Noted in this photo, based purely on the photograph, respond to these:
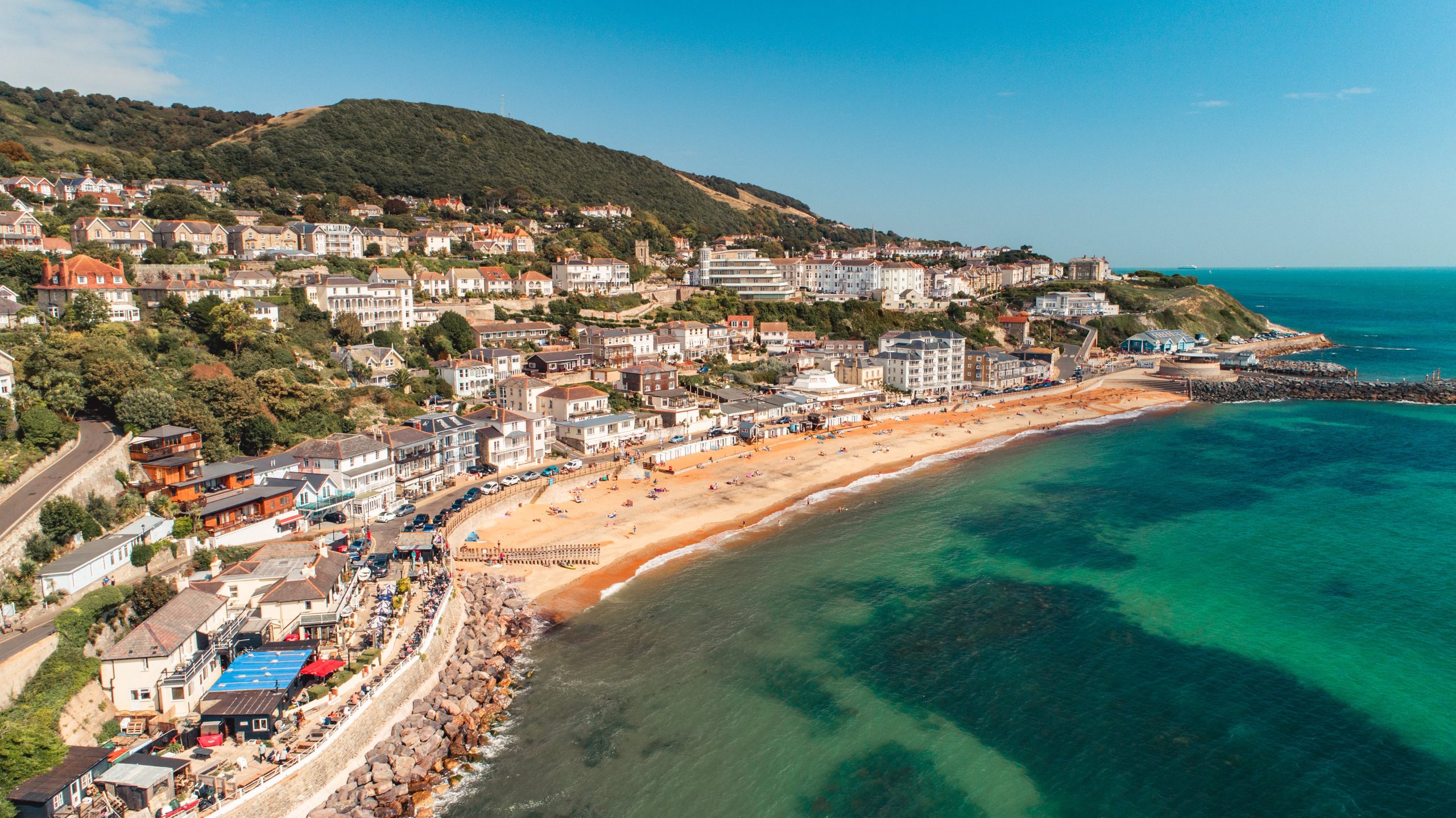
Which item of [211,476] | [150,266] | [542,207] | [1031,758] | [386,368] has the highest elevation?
[542,207]

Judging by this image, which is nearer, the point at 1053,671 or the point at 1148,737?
the point at 1148,737

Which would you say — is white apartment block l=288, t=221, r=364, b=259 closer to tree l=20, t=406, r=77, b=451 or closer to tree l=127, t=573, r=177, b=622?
tree l=20, t=406, r=77, b=451

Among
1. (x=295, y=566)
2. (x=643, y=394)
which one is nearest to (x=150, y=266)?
(x=643, y=394)

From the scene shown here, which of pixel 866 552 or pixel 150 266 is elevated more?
pixel 150 266

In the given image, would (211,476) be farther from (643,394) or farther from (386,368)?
(643,394)

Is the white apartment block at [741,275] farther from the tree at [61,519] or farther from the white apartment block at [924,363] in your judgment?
the tree at [61,519]

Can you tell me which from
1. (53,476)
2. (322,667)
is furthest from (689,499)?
(53,476)
